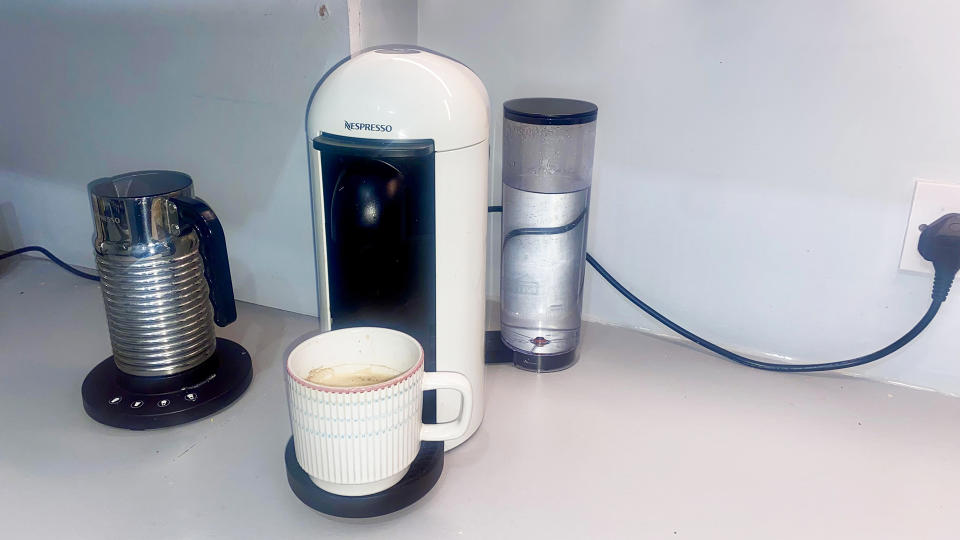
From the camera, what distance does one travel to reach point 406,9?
80cm

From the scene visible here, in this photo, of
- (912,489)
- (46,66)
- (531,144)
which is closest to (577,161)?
(531,144)

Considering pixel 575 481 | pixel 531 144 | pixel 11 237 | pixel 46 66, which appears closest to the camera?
pixel 575 481

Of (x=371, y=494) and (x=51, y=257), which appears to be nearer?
(x=371, y=494)

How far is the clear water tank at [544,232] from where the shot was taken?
73 cm

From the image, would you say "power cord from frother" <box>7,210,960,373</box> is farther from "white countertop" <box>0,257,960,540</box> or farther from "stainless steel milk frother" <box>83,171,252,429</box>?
"stainless steel milk frother" <box>83,171,252,429</box>

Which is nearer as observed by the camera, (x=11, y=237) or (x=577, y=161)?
(x=577, y=161)

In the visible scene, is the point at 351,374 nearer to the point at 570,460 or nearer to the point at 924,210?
the point at 570,460

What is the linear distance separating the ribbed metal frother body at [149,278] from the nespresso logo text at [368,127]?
0.19 m

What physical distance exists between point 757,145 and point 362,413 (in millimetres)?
469

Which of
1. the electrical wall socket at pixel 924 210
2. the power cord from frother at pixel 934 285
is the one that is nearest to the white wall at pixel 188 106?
the power cord from frother at pixel 934 285

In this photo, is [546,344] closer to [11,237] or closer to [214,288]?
[214,288]

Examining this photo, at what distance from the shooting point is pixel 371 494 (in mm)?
552

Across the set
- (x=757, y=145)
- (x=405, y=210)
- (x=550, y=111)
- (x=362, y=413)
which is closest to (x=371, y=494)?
(x=362, y=413)

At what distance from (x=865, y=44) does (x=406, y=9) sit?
0.44 m
